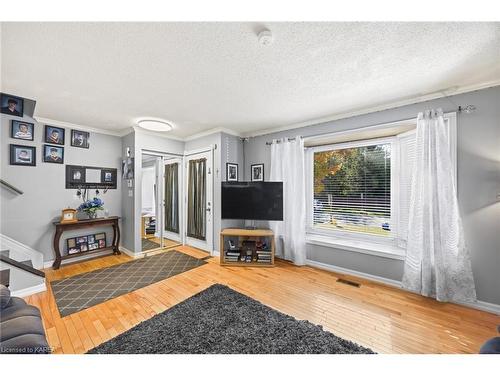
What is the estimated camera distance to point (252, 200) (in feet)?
10.8

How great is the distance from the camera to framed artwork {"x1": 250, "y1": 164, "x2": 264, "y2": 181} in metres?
3.72

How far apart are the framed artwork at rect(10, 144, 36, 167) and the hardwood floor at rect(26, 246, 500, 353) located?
1.69 m

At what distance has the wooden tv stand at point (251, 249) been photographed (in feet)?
10.4

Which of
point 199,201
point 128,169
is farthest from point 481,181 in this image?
point 128,169

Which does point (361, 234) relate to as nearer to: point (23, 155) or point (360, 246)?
point (360, 246)

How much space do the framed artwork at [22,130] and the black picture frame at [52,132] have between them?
0.48 feet

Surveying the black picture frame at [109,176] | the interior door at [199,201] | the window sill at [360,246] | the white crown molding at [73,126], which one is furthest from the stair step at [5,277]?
the window sill at [360,246]

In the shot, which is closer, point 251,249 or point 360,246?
point 360,246

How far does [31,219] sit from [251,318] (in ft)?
11.9

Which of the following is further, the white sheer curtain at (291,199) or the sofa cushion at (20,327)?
the white sheer curtain at (291,199)

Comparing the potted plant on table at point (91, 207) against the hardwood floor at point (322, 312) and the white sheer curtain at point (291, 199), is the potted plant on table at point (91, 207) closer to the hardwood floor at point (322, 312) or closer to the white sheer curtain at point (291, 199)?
the hardwood floor at point (322, 312)

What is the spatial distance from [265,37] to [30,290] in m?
3.61

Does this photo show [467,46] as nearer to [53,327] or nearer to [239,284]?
[239,284]

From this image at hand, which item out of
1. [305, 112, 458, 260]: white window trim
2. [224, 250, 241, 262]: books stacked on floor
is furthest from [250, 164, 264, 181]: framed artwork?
[224, 250, 241, 262]: books stacked on floor
